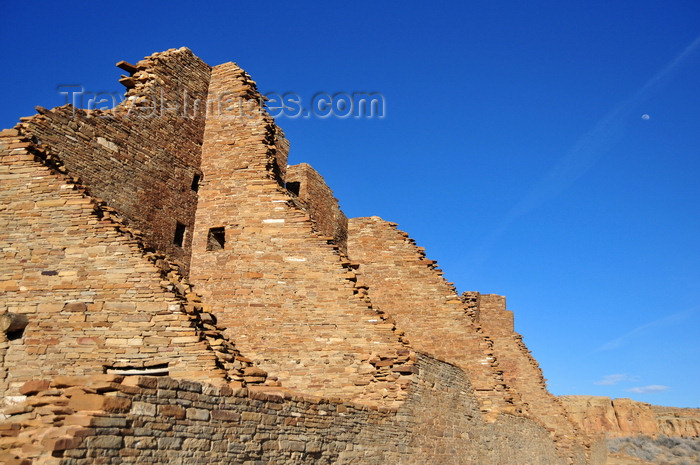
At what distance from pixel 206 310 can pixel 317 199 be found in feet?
30.1

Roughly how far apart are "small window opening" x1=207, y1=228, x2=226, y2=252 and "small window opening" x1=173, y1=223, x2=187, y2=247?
2.14ft

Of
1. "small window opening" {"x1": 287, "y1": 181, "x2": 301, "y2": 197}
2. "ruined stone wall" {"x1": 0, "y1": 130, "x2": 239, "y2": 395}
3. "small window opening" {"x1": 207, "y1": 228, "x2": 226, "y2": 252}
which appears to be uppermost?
"small window opening" {"x1": 287, "y1": 181, "x2": 301, "y2": 197}

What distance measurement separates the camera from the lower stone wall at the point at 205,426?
6.75 metres

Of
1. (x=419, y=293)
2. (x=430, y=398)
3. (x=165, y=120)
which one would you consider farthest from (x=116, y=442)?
(x=419, y=293)

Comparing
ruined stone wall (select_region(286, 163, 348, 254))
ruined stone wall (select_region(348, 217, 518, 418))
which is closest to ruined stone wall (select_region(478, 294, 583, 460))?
ruined stone wall (select_region(348, 217, 518, 418))

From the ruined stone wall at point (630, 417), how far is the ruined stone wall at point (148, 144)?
49909 millimetres

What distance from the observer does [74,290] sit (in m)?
10.9

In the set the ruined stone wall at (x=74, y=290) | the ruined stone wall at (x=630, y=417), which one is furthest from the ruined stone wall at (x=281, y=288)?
the ruined stone wall at (x=630, y=417)

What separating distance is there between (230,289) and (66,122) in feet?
16.3

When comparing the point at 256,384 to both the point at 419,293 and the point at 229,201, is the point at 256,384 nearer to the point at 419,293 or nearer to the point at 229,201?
the point at 229,201

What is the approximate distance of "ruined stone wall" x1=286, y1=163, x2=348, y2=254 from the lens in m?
19.8

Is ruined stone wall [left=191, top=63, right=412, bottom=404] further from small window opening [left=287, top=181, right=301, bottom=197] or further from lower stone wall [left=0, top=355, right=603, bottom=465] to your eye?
small window opening [left=287, top=181, right=301, bottom=197]

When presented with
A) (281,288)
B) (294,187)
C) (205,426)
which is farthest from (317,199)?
(205,426)

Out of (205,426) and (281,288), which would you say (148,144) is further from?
(205,426)
